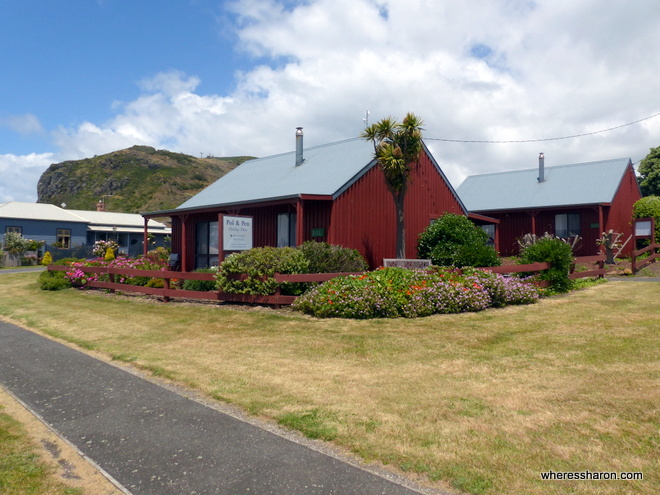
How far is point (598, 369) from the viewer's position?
6.88 meters

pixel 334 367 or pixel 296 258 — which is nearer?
pixel 334 367

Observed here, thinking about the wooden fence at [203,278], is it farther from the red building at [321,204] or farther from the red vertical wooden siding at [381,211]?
the red vertical wooden siding at [381,211]

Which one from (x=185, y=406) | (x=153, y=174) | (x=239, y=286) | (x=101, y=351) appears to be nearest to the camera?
(x=185, y=406)

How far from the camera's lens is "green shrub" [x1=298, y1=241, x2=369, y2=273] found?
14.3 metres

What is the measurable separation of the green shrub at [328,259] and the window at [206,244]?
782cm

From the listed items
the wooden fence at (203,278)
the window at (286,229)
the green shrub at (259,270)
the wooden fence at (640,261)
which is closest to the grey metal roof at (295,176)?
the window at (286,229)

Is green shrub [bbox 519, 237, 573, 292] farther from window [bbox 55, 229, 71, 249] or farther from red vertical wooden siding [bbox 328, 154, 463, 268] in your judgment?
window [bbox 55, 229, 71, 249]

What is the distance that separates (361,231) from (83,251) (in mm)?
29146

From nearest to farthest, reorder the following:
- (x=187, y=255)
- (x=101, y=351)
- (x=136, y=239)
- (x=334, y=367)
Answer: (x=334, y=367) < (x=101, y=351) < (x=187, y=255) < (x=136, y=239)

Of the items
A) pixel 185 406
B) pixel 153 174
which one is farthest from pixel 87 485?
pixel 153 174

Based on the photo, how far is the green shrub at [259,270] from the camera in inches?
523

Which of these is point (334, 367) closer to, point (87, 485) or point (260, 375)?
point (260, 375)

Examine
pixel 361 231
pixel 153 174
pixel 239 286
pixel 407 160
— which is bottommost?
pixel 239 286

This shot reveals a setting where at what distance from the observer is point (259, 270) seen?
1330cm
